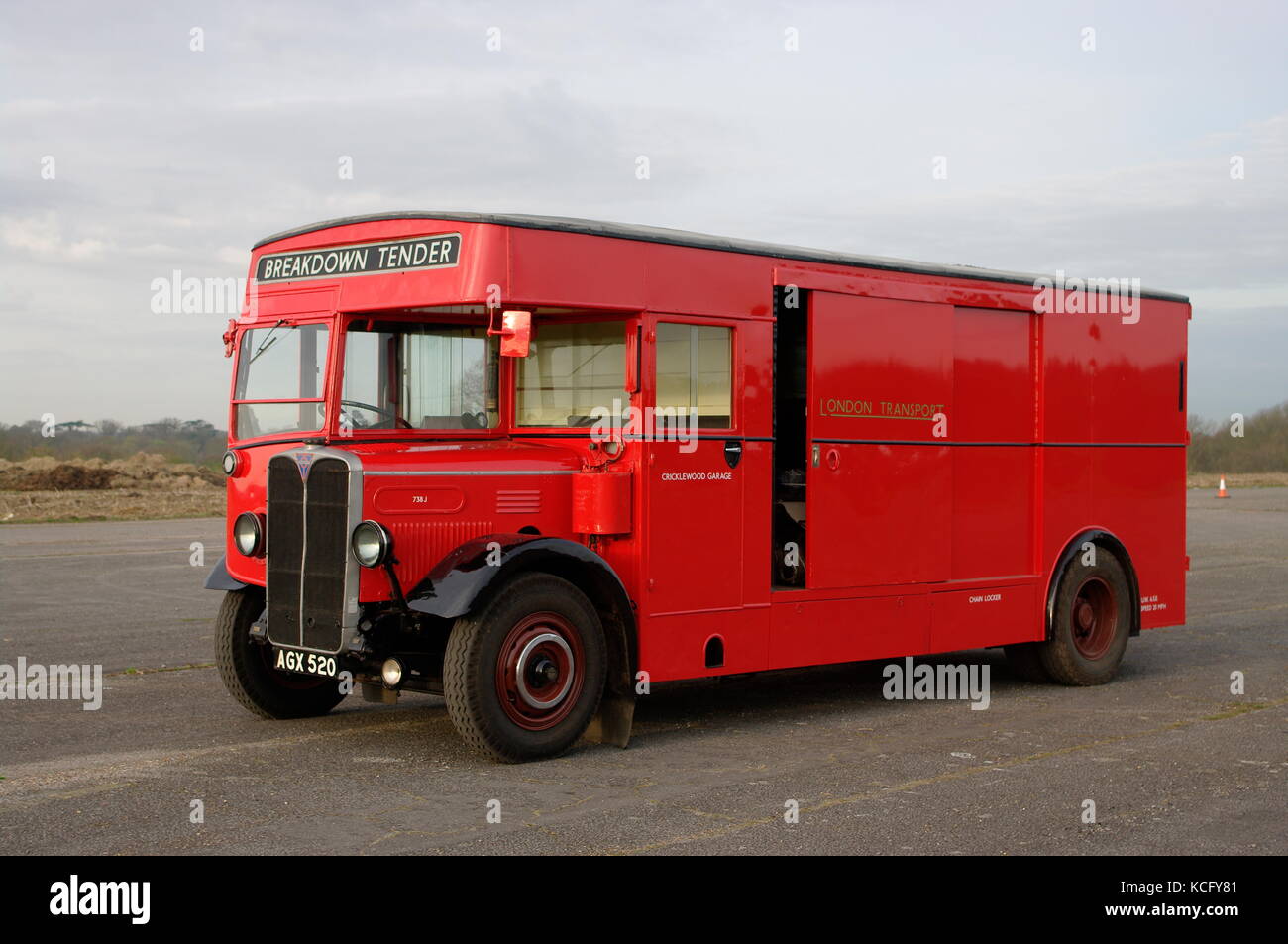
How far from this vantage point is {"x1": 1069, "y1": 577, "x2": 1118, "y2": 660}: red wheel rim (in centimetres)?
1184

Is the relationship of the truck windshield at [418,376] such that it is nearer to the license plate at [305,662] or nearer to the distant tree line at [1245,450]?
the license plate at [305,662]

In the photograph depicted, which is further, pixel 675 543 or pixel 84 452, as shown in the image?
pixel 84 452

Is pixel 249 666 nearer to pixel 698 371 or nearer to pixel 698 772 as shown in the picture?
pixel 698 772

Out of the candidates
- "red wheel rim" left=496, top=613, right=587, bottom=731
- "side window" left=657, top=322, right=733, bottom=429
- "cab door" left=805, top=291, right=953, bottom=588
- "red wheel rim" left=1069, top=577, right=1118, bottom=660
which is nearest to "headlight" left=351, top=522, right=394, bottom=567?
"red wheel rim" left=496, top=613, right=587, bottom=731

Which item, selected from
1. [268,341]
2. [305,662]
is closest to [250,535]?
[305,662]

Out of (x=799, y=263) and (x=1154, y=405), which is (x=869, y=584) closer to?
(x=799, y=263)

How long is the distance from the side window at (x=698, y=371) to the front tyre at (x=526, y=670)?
4.88ft

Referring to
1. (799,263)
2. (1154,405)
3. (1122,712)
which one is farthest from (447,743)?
(1154,405)

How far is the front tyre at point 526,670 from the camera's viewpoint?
795cm

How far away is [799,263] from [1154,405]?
14.2 ft

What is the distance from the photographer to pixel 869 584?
1017cm

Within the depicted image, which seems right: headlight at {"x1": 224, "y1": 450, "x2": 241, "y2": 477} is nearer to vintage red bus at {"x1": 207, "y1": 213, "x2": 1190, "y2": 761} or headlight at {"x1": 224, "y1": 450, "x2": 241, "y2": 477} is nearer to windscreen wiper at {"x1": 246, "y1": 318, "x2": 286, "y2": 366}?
vintage red bus at {"x1": 207, "y1": 213, "x2": 1190, "y2": 761}

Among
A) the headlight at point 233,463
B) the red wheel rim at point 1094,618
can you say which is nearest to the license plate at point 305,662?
the headlight at point 233,463

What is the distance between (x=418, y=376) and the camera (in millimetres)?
9039
